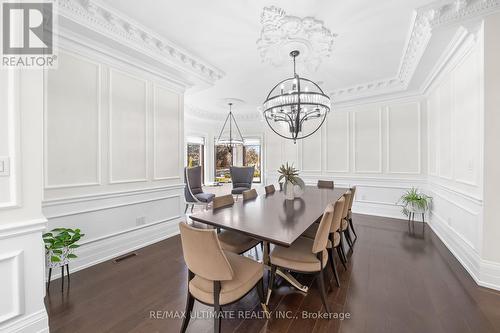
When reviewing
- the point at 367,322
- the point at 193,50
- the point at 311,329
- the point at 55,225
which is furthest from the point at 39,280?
the point at 193,50

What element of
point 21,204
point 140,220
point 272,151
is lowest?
point 140,220

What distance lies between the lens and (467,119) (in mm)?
2596

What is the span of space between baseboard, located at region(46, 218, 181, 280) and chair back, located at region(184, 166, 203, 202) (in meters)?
1.05

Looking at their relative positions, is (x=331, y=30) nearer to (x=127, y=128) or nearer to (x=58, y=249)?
(x=127, y=128)

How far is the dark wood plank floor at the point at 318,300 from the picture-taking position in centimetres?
163

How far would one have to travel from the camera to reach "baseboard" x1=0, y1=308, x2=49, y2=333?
4.44 ft

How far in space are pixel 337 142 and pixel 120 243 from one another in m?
5.15

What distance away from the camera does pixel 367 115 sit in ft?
16.4

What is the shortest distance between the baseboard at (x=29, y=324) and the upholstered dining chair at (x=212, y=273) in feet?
3.27

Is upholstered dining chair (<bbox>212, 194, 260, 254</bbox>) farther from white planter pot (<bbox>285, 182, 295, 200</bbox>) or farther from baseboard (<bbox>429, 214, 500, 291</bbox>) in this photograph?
baseboard (<bbox>429, 214, 500, 291</bbox>)

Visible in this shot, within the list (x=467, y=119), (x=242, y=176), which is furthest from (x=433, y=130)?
(x=242, y=176)

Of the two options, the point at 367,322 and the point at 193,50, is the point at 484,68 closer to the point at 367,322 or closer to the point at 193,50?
the point at 367,322

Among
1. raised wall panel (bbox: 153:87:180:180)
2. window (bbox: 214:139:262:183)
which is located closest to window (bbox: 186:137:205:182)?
window (bbox: 214:139:262:183)

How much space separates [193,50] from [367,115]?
4224 mm
